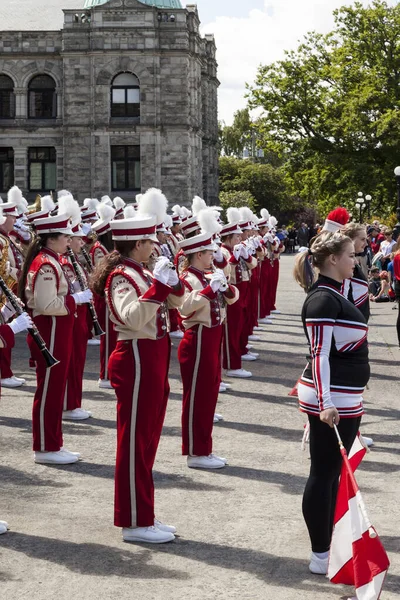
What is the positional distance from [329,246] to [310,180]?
151 ft

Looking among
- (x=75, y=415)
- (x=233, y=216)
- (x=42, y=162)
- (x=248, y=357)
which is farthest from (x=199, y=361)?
(x=42, y=162)

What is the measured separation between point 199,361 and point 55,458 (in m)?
1.41

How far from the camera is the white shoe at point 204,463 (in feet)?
28.5

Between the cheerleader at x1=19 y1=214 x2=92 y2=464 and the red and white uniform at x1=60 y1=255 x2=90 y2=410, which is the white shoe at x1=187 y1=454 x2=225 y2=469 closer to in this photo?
the cheerleader at x1=19 y1=214 x2=92 y2=464

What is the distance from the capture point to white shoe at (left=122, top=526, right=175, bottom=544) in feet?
22.0

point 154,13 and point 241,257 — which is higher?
point 154,13

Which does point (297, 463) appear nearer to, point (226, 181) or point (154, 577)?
point (154, 577)

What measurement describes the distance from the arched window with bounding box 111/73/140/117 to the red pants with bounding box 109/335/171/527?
48858mm

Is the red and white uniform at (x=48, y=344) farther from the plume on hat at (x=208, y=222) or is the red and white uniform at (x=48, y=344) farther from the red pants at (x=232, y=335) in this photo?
the red pants at (x=232, y=335)

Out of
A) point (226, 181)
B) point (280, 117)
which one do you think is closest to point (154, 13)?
point (280, 117)

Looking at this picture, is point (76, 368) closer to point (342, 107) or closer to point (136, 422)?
point (136, 422)

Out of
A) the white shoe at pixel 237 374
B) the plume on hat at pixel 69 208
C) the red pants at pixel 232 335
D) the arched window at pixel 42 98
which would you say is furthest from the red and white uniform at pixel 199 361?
the arched window at pixel 42 98

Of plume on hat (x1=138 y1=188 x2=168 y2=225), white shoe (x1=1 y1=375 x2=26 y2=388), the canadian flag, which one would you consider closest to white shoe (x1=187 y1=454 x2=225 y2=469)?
plume on hat (x1=138 y1=188 x2=168 y2=225)

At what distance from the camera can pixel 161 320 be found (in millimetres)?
6762
